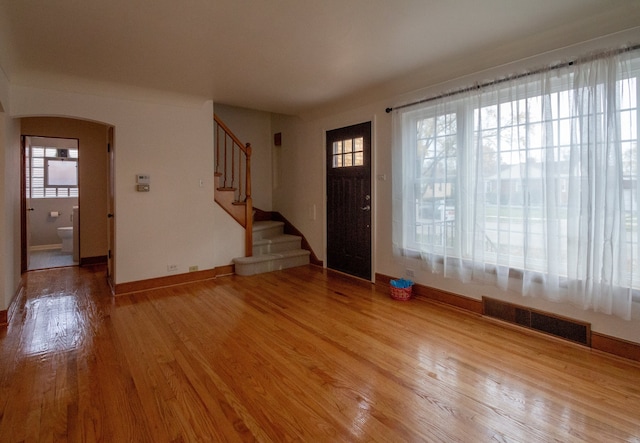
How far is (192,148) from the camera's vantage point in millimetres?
4465

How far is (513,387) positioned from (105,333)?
3230 mm

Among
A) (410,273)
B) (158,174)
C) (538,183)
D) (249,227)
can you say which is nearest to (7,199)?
(158,174)

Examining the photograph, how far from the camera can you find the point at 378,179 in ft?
14.1

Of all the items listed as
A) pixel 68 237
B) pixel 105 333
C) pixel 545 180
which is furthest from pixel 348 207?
pixel 68 237

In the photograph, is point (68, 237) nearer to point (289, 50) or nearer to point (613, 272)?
point (289, 50)

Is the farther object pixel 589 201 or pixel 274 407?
pixel 589 201

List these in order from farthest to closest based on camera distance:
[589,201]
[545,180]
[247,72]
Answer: [247,72] → [545,180] → [589,201]

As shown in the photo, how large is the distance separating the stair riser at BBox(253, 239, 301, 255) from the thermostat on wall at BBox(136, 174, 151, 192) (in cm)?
182

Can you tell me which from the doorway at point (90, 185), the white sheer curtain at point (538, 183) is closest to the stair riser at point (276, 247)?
the white sheer curtain at point (538, 183)

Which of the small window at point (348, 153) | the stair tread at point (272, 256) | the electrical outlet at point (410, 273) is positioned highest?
the small window at point (348, 153)

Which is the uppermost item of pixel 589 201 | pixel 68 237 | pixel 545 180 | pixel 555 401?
pixel 545 180

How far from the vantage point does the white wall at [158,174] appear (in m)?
3.83

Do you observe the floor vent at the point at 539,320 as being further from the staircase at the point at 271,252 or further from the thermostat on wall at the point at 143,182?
the thermostat on wall at the point at 143,182

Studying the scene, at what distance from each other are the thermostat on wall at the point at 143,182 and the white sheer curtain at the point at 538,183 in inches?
127
